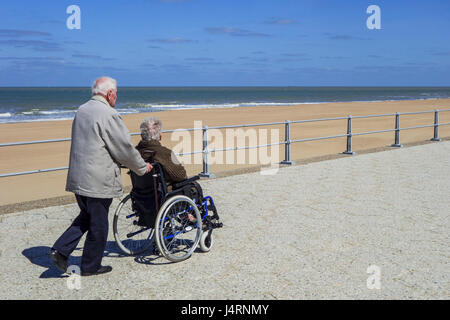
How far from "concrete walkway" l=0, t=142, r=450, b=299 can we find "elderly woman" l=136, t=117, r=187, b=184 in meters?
0.78

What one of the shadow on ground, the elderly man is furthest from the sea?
the elderly man

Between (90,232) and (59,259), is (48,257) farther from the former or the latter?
(90,232)

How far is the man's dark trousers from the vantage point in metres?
3.76

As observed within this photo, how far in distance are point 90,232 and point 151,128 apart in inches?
38.3

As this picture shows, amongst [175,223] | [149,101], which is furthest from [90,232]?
[149,101]

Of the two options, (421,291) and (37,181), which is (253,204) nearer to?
(421,291)

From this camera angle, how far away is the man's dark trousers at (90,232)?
3758 mm

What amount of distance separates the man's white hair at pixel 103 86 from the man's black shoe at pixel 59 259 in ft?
4.10

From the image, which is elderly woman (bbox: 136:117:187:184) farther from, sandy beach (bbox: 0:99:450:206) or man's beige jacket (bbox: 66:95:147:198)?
sandy beach (bbox: 0:99:450:206)

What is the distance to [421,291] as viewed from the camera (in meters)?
3.56

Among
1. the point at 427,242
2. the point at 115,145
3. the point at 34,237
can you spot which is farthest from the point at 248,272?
the point at 34,237

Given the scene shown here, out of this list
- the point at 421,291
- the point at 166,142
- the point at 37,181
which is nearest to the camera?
the point at 421,291
